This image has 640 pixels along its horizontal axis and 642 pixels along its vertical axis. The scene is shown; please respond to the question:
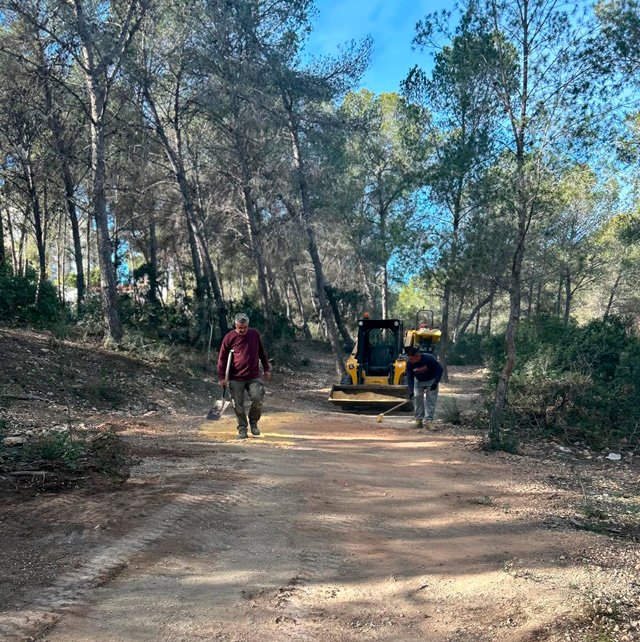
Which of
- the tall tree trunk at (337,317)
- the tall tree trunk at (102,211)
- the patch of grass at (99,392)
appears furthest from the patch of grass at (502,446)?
the tall tree trunk at (337,317)

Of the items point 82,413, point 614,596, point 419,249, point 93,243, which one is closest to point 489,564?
point 614,596

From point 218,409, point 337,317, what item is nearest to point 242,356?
point 218,409

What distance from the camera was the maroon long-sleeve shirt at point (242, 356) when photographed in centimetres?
823

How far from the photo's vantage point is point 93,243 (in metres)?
38.3

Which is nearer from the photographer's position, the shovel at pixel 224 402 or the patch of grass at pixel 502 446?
the shovel at pixel 224 402

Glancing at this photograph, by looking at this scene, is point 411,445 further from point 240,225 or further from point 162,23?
point 240,225

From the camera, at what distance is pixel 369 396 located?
1306 centimetres

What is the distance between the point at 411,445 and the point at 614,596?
5498 mm

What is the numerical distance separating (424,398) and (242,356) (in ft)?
14.3

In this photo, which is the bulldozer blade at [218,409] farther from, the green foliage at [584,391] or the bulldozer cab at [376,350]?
the bulldozer cab at [376,350]

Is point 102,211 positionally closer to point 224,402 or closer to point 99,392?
point 99,392

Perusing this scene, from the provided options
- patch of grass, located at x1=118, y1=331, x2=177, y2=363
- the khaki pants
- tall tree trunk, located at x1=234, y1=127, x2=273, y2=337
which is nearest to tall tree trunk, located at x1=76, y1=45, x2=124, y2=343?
patch of grass, located at x1=118, y1=331, x2=177, y2=363

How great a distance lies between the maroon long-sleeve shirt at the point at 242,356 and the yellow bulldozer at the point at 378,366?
5117 mm

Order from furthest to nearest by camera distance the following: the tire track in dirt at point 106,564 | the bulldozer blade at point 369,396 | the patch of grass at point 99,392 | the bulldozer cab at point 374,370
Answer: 1. the bulldozer cab at point 374,370
2. the bulldozer blade at point 369,396
3. the patch of grass at point 99,392
4. the tire track in dirt at point 106,564
